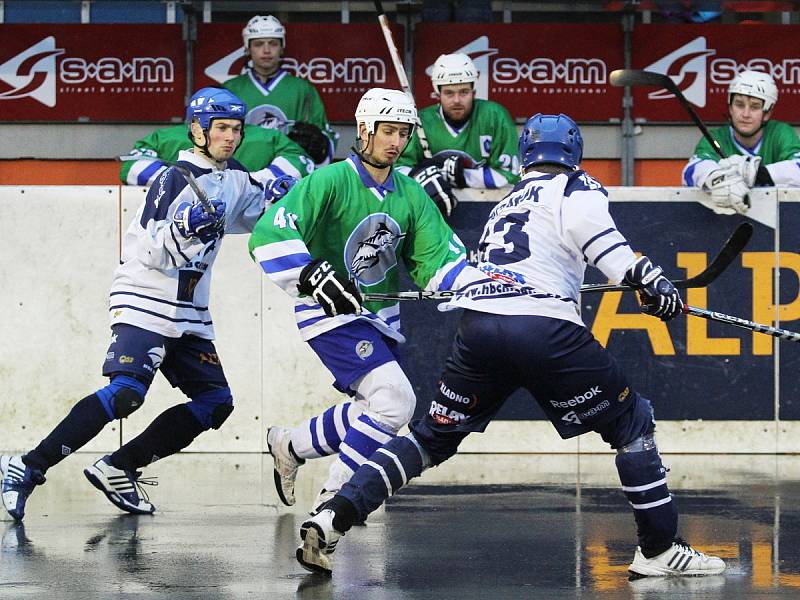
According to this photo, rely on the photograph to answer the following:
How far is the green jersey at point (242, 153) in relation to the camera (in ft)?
27.9

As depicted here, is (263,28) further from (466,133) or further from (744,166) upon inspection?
(744,166)

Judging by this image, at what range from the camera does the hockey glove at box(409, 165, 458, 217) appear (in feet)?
26.5

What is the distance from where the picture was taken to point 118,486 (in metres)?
6.42

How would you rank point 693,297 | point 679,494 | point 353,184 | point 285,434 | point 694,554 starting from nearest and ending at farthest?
1. point 694,554
2. point 353,184
3. point 285,434
4. point 679,494
5. point 693,297

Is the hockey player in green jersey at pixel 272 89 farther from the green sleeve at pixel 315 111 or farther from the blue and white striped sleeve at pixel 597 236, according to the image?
the blue and white striped sleeve at pixel 597 236

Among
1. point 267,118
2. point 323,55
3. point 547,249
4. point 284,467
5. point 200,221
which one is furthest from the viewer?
point 323,55

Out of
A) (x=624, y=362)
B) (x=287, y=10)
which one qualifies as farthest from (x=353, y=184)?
(x=287, y=10)

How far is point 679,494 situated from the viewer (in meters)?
6.99

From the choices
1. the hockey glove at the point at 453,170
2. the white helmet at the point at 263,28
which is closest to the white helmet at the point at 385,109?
the hockey glove at the point at 453,170

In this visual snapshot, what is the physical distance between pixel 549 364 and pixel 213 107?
2044 millimetres

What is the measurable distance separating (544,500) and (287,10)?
182 inches

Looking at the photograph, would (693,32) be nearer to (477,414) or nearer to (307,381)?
(307,381)

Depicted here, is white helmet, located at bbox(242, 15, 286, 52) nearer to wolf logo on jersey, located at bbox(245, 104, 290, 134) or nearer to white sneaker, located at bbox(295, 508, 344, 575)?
wolf logo on jersey, located at bbox(245, 104, 290, 134)

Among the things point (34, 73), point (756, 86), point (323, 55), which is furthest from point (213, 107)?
point (34, 73)
